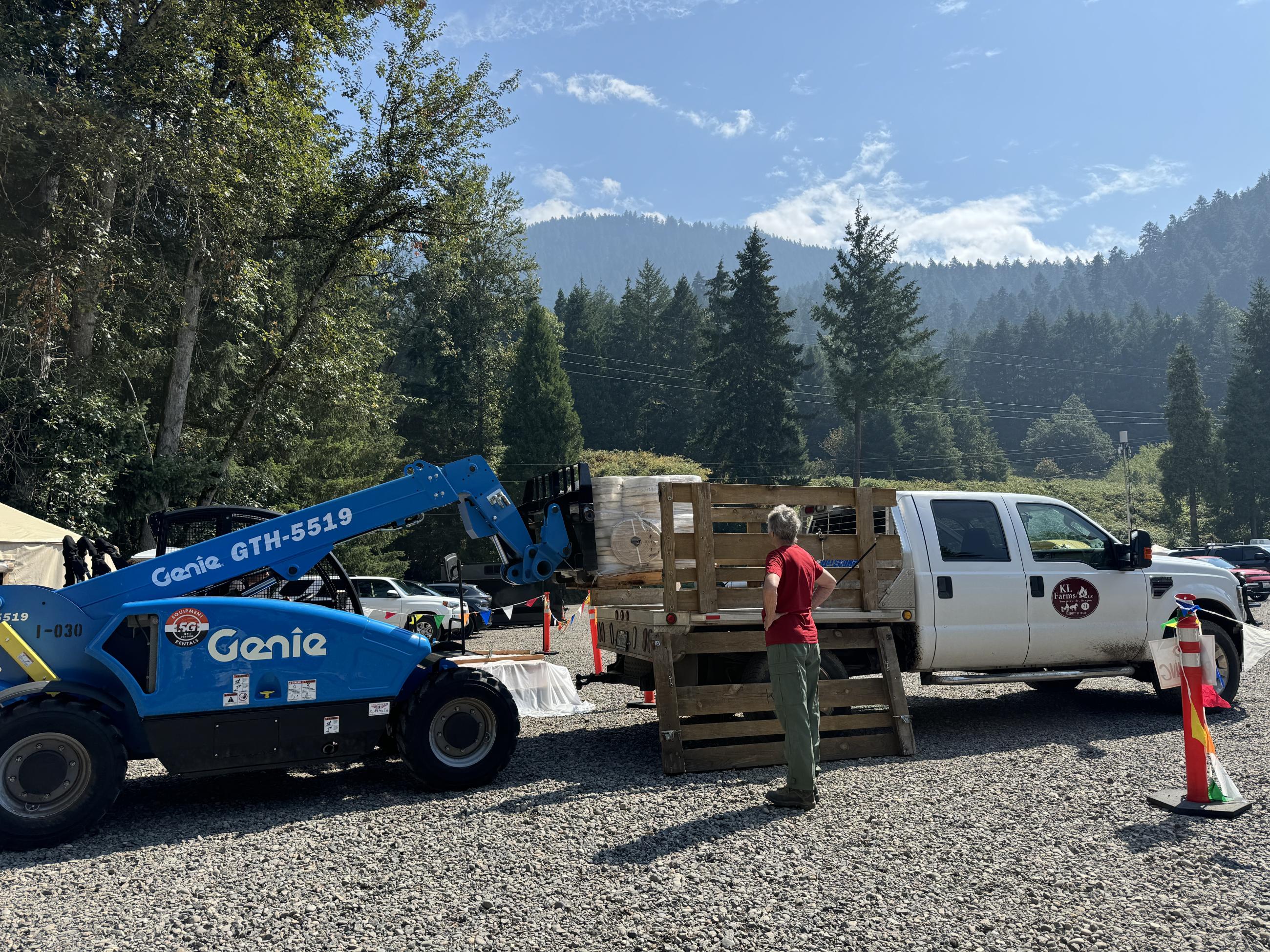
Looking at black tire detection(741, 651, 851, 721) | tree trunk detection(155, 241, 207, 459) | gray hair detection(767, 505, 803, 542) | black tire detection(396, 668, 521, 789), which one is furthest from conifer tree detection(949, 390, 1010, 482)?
black tire detection(396, 668, 521, 789)

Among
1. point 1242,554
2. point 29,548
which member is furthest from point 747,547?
point 1242,554

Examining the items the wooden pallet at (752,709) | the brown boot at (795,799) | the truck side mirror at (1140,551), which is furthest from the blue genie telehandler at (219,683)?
the truck side mirror at (1140,551)

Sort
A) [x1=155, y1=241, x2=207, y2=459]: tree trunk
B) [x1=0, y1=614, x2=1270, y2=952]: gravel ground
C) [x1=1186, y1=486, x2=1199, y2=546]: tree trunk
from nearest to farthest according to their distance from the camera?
[x1=0, y1=614, x2=1270, y2=952]: gravel ground
[x1=155, y1=241, x2=207, y2=459]: tree trunk
[x1=1186, y1=486, x2=1199, y2=546]: tree trunk

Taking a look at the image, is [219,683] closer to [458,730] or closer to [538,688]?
[458,730]

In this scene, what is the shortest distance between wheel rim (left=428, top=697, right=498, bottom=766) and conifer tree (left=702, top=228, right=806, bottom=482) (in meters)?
47.5

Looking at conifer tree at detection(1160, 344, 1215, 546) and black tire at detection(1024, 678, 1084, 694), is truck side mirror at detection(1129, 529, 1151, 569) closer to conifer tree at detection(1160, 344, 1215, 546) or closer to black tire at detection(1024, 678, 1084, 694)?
black tire at detection(1024, 678, 1084, 694)

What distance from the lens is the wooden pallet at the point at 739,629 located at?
688 cm

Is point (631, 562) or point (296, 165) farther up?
point (296, 165)

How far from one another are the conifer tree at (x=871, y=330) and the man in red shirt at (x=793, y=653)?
53.2 m

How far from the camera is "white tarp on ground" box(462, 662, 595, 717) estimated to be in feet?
30.3

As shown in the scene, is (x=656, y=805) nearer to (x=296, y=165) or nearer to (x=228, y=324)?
(x=296, y=165)

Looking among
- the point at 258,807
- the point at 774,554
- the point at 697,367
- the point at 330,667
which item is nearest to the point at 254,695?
the point at 330,667

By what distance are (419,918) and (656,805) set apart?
207 centimetres

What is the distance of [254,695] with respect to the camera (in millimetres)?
5805
